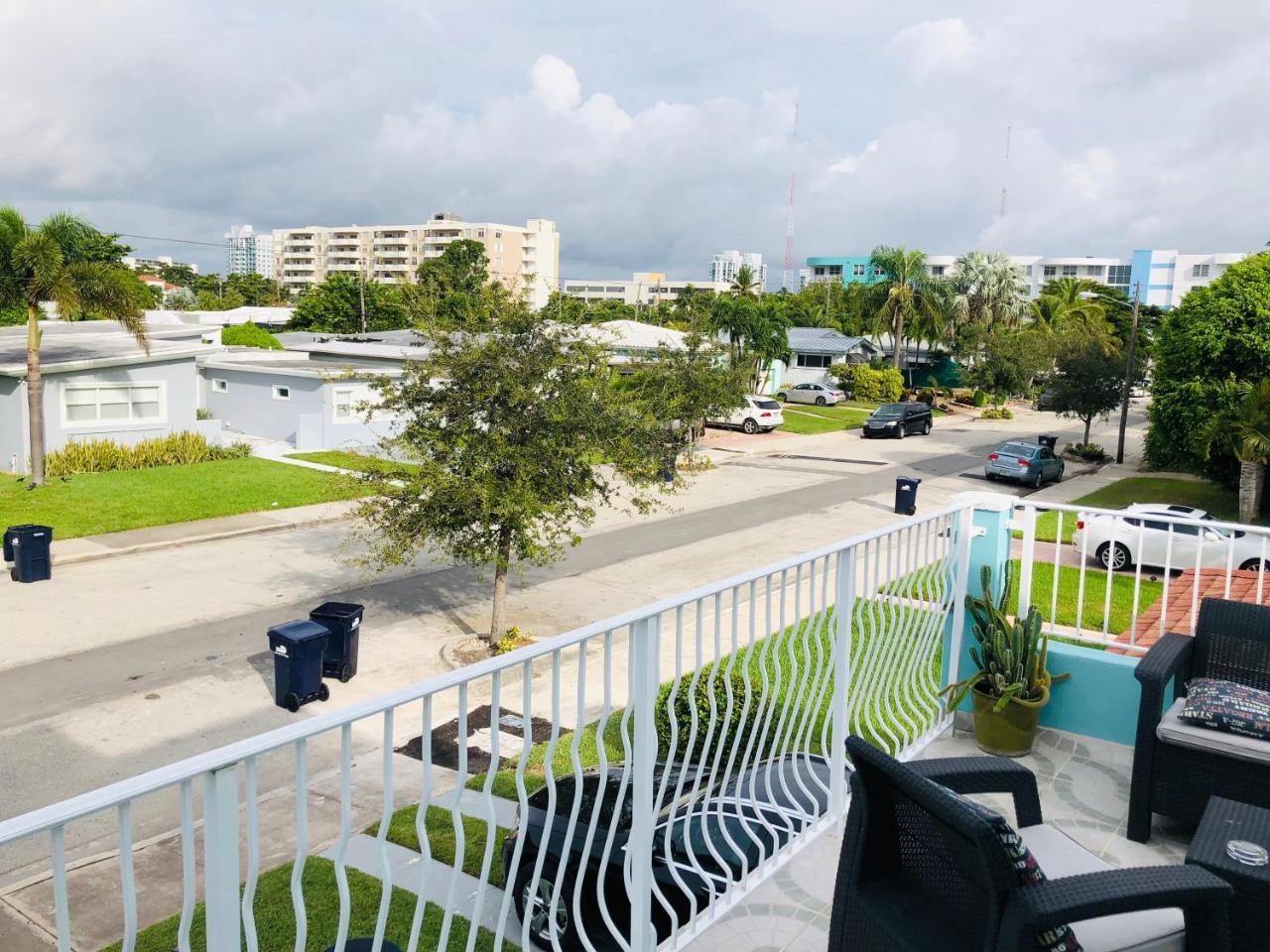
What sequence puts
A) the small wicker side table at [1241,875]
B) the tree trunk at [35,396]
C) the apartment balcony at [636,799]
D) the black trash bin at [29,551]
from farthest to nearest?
the tree trunk at [35,396], the black trash bin at [29,551], the small wicker side table at [1241,875], the apartment balcony at [636,799]

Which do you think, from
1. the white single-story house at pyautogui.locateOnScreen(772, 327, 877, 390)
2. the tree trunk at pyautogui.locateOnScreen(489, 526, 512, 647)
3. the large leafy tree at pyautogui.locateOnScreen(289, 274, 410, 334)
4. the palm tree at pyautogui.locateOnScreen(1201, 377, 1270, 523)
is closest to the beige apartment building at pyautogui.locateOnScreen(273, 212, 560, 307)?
the large leafy tree at pyautogui.locateOnScreen(289, 274, 410, 334)

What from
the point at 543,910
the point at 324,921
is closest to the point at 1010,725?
the point at 543,910

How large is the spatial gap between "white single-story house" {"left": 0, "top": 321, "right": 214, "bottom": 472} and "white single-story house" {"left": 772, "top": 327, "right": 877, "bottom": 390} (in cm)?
3404

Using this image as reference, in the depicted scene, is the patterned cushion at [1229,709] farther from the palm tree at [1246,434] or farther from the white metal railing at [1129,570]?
the palm tree at [1246,434]

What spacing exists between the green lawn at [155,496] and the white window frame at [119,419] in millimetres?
2249

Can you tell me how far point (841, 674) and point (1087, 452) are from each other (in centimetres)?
3418

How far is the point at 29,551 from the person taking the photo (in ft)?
49.1

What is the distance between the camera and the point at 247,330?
140 ft

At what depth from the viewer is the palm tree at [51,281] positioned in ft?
66.3

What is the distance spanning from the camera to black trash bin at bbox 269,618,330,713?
1033cm

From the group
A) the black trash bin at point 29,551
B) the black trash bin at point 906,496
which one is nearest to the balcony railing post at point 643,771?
the black trash bin at point 29,551

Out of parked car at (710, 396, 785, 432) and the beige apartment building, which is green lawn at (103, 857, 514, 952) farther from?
the beige apartment building

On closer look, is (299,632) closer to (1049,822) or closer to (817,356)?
(1049,822)

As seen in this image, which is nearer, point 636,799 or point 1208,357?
point 636,799
